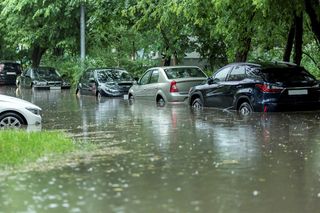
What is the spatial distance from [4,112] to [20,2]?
75.3 feet

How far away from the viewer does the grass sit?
907 cm

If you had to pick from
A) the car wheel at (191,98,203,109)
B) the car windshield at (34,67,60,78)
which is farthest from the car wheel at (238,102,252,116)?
the car windshield at (34,67,60,78)

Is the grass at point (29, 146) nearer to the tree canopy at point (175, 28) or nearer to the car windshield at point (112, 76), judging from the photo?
the tree canopy at point (175, 28)

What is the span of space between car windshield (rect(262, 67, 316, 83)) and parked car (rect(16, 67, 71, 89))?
74.7 ft

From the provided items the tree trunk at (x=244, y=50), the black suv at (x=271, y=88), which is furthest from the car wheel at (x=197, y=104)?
the tree trunk at (x=244, y=50)

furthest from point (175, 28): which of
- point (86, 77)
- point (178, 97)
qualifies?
point (178, 97)

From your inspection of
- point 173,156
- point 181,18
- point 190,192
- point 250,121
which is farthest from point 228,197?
point 181,18

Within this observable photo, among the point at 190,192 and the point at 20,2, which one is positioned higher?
the point at 20,2

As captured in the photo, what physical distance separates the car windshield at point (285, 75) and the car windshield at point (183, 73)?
5.86 m

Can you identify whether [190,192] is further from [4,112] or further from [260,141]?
[4,112]

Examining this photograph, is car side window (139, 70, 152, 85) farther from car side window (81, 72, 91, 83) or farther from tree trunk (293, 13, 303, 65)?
car side window (81, 72, 91, 83)

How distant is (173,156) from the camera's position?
9438mm

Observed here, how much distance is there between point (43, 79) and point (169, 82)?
17.9 m

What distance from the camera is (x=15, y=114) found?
45.5 ft
